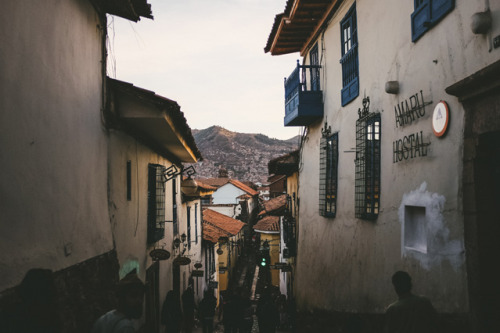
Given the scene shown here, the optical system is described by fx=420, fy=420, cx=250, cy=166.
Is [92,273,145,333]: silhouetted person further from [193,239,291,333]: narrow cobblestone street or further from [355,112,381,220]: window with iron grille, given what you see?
[193,239,291,333]: narrow cobblestone street

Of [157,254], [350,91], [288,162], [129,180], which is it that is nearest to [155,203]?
[157,254]

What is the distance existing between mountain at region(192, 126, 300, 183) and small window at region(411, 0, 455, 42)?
368 feet

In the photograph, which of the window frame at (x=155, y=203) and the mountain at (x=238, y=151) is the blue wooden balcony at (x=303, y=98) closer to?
the window frame at (x=155, y=203)

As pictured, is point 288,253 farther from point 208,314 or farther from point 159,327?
point 159,327

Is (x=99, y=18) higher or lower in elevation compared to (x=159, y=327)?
higher

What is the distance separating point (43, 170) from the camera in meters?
4.79

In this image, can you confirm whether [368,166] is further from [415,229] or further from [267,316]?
[267,316]

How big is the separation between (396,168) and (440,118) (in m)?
1.80

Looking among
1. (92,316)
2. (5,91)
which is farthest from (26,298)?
(92,316)

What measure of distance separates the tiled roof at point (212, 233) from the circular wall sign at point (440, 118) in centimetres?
1986

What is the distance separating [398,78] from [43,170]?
234 inches

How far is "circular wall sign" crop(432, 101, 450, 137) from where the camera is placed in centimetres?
574

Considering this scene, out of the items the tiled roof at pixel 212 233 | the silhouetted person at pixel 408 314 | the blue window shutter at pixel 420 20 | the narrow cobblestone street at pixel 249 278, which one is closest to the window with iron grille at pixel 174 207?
the tiled roof at pixel 212 233

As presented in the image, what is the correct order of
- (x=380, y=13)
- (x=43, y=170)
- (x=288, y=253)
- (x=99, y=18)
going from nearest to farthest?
(x=43, y=170)
(x=99, y=18)
(x=380, y=13)
(x=288, y=253)
